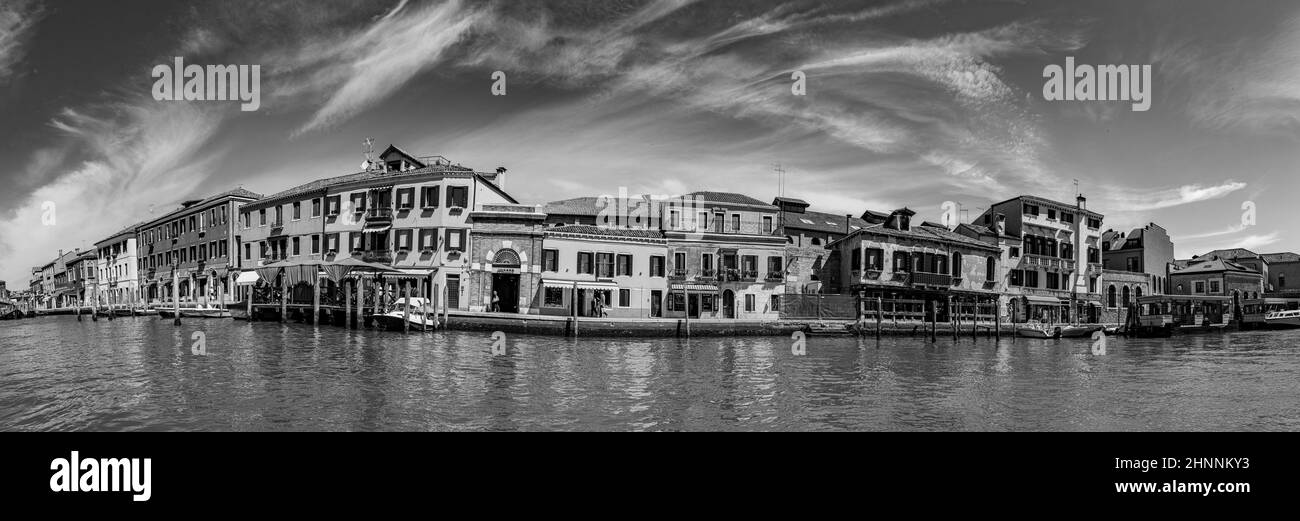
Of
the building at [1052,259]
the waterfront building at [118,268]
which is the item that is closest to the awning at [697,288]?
the building at [1052,259]

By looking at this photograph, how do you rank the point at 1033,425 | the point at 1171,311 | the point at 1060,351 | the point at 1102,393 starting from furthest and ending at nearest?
the point at 1171,311, the point at 1060,351, the point at 1102,393, the point at 1033,425

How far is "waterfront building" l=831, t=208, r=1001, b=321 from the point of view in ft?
133

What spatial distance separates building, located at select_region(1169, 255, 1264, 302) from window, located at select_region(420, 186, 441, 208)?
65.7 metres

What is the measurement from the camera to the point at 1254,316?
4938cm

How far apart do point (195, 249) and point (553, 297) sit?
37.3 metres

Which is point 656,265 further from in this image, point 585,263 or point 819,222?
point 819,222

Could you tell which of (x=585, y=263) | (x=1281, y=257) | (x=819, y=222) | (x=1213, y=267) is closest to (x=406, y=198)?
(x=585, y=263)

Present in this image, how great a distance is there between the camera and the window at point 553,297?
115 ft

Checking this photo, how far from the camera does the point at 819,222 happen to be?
153 feet

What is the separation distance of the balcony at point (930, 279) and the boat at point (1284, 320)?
91.5 feet

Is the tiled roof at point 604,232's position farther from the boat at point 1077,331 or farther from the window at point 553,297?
the boat at point 1077,331
